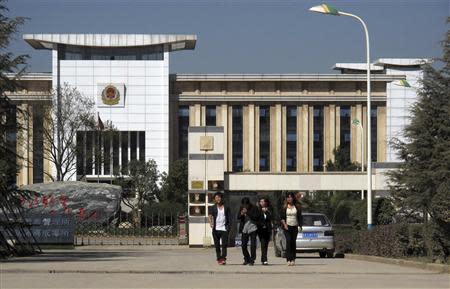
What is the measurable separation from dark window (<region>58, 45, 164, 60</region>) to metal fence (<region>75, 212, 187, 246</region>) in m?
57.1

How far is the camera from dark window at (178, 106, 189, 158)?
113250 millimetres

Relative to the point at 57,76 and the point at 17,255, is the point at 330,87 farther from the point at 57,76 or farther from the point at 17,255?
the point at 17,255

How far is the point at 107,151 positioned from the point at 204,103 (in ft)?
75.6

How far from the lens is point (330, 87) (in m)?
112

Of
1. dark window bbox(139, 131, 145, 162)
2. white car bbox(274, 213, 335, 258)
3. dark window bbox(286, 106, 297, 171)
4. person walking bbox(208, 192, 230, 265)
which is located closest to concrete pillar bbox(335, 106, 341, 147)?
dark window bbox(286, 106, 297, 171)

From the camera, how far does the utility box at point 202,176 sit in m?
40.6

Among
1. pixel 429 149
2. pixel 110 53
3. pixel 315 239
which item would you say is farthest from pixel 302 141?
pixel 429 149

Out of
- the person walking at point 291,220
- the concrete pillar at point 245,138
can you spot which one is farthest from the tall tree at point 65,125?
the person walking at point 291,220

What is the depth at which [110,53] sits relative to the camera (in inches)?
4126

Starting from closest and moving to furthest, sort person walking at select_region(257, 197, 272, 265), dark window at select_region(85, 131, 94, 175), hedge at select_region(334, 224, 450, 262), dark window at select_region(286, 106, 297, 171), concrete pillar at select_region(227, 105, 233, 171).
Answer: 1. person walking at select_region(257, 197, 272, 265)
2. hedge at select_region(334, 224, 450, 262)
3. dark window at select_region(85, 131, 94, 175)
4. concrete pillar at select_region(227, 105, 233, 171)
5. dark window at select_region(286, 106, 297, 171)

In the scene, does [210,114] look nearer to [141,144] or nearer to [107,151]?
[141,144]

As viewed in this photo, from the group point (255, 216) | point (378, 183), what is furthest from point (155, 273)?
point (378, 183)

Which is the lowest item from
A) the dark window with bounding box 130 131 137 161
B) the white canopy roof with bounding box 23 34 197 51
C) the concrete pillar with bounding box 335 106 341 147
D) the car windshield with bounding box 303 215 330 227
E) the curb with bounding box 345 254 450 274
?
the curb with bounding box 345 254 450 274

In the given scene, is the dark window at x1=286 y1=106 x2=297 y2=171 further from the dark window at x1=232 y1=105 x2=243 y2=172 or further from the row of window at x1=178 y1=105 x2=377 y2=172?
the dark window at x1=232 y1=105 x2=243 y2=172
